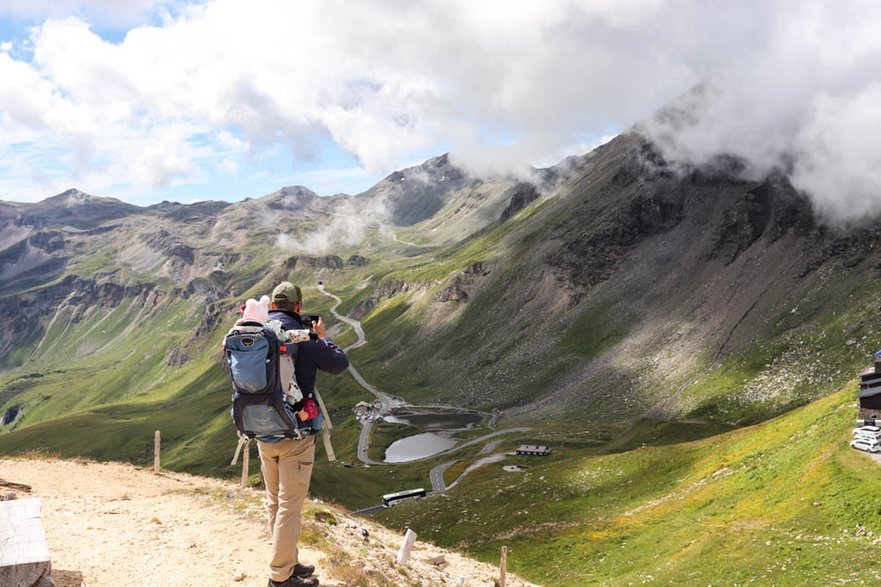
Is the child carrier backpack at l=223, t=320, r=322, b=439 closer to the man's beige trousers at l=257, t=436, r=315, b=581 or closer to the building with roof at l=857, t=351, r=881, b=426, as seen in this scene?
the man's beige trousers at l=257, t=436, r=315, b=581

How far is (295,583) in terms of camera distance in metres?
14.1

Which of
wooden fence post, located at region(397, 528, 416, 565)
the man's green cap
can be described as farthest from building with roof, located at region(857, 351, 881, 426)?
the man's green cap

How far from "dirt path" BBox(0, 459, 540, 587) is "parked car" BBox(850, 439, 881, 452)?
25.8 meters

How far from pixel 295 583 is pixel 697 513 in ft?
124

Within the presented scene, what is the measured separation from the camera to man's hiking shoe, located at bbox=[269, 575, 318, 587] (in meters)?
14.0

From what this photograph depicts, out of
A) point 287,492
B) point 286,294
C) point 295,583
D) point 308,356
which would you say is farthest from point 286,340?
point 295,583

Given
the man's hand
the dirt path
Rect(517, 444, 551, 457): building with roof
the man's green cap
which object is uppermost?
the man's green cap

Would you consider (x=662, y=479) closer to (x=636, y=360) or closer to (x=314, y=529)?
(x=314, y=529)

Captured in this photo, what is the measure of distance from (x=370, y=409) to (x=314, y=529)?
181m

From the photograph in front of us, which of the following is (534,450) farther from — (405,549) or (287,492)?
(287,492)

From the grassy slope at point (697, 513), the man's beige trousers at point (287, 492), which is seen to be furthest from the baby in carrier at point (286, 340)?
the grassy slope at point (697, 513)

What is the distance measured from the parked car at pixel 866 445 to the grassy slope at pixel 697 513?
516mm

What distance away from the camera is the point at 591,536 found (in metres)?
45.6

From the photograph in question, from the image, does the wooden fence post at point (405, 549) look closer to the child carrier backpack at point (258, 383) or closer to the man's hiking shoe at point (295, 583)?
the man's hiking shoe at point (295, 583)
